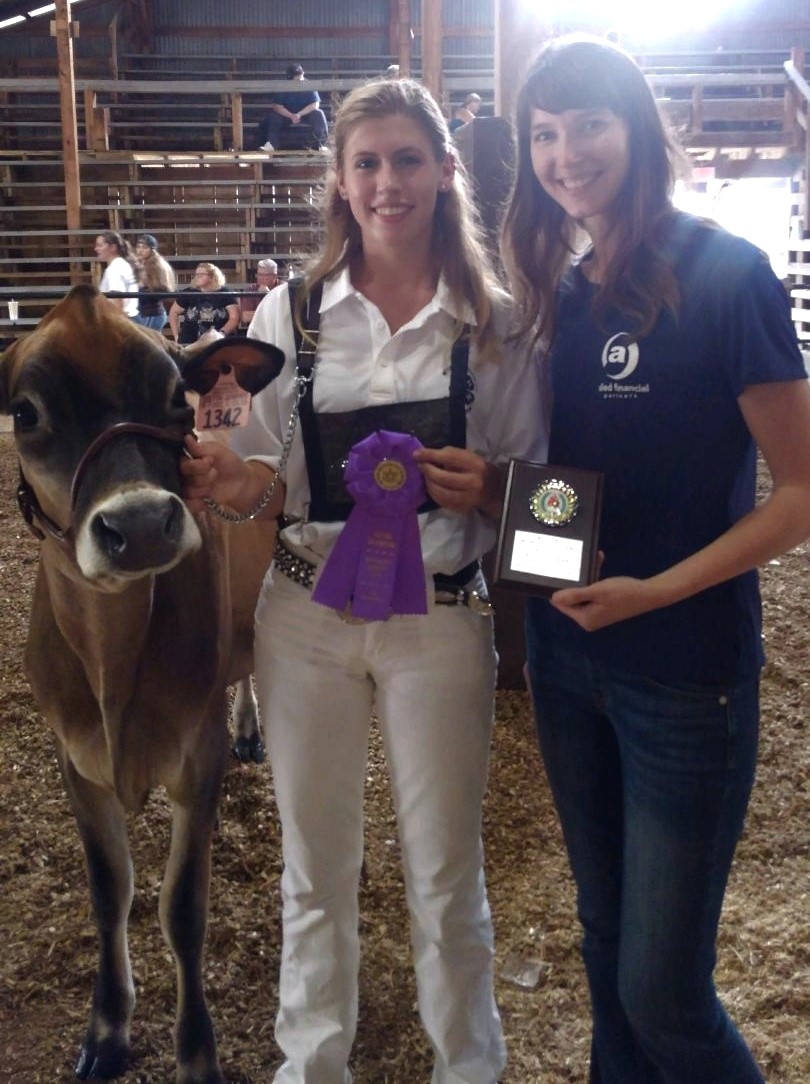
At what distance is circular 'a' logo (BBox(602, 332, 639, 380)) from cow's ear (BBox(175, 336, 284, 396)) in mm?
607

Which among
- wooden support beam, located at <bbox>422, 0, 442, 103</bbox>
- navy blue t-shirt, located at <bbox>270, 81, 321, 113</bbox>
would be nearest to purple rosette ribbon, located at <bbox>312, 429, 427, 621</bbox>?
wooden support beam, located at <bbox>422, 0, 442, 103</bbox>

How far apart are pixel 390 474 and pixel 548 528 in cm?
32

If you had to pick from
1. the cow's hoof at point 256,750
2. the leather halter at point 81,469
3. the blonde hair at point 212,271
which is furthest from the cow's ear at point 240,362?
the blonde hair at point 212,271

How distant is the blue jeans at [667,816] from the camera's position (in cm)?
156

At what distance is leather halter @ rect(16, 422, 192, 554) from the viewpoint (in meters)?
1.84

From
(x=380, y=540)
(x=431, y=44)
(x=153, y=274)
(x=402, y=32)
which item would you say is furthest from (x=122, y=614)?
(x=402, y=32)

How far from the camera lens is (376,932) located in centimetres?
284

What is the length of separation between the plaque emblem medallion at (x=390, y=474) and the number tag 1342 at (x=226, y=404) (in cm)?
30

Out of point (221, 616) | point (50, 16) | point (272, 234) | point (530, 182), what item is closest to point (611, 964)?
point (221, 616)

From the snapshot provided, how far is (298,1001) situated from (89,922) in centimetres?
103

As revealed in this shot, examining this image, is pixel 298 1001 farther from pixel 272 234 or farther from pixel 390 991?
pixel 272 234

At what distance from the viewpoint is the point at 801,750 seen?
3.81 m

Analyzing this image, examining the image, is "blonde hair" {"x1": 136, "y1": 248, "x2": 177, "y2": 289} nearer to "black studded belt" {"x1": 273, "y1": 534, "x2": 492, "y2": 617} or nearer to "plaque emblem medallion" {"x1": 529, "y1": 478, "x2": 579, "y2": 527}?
"black studded belt" {"x1": 273, "y1": 534, "x2": 492, "y2": 617}

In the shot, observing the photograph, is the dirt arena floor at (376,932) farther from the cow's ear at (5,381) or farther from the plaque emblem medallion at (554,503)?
the cow's ear at (5,381)
